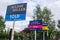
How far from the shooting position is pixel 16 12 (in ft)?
83.0

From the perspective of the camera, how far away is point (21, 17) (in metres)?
25.4

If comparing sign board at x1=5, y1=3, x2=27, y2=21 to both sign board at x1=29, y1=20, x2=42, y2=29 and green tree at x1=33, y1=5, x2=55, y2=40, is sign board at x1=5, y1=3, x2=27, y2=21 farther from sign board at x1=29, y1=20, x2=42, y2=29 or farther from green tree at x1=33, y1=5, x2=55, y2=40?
green tree at x1=33, y1=5, x2=55, y2=40

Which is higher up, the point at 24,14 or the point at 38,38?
the point at 24,14

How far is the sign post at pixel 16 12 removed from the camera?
24.4m

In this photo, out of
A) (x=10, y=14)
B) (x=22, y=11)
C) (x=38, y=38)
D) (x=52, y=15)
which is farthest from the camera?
(x=38, y=38)

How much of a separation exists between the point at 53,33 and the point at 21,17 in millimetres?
48629

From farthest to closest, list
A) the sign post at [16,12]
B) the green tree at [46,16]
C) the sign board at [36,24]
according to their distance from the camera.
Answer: the green tree at [46,16]
the sign board at [36,24]
the sign post at [16,12]

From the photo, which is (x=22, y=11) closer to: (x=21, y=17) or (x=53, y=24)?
(x=21, y=17)

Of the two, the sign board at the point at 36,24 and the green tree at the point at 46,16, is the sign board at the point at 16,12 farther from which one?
the green tree at the point at 46,16

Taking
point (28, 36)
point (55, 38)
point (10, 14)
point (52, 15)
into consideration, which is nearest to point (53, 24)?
point (52, 15)

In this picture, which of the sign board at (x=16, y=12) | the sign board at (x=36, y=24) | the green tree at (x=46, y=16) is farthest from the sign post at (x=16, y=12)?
the green tree at (x=46, y=16)

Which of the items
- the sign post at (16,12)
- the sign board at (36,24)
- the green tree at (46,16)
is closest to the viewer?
the sign post at (16,12)

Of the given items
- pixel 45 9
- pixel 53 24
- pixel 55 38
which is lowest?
pixel 55 38

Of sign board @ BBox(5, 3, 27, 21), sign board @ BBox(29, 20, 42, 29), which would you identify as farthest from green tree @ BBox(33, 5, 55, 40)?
sign board @ BBox(5, 3, 27, 21)
